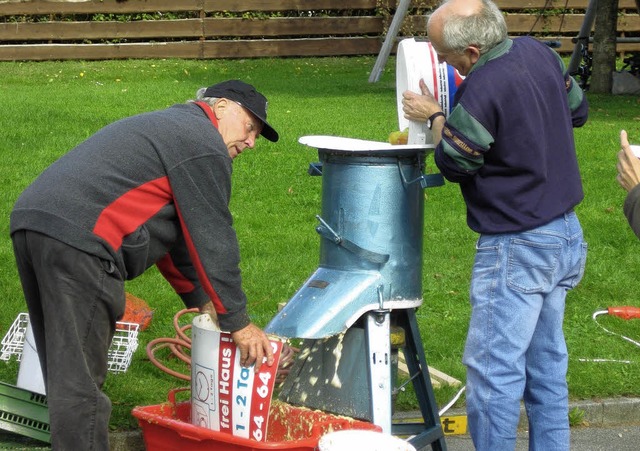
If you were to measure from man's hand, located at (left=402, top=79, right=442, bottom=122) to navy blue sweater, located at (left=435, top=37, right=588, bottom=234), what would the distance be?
6.5 inches

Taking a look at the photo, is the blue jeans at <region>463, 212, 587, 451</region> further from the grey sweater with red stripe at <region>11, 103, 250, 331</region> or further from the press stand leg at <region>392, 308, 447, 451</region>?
the grey sweater with red stripe at <region>11, 103, 250, 331</region>

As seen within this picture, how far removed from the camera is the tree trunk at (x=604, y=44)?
50.1ft

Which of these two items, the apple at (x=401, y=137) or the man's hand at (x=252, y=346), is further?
the apple at (x=401, y=137)

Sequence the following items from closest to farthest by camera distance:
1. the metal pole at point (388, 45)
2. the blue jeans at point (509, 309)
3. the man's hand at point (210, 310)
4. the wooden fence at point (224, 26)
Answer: the blue jeans at point (509, 309)
the man's hand at point (210, 310)
the metal pole at point (388, 45)
the wooden fence at point (224, 26)

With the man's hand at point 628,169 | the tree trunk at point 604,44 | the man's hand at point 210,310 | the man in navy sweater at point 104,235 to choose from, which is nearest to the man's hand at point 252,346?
the man in navy sweater at point 104,235

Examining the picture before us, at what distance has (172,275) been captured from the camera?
4117 millimetres

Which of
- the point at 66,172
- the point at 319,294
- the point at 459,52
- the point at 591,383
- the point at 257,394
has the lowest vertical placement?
the point at 591,383

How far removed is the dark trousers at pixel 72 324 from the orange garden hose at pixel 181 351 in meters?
0.73

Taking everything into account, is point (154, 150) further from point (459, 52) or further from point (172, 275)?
point (459, 52)

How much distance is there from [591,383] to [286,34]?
16303mm

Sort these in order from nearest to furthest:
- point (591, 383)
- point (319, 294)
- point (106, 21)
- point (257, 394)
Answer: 1. point (257, 394)
2. point (319, 294)
3. point (591, 383)
4. point (106, 21)

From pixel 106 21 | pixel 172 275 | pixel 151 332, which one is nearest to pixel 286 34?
pixel 106 21

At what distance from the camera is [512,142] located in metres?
3.65

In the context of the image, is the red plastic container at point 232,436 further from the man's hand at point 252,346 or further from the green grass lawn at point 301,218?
the green grass lawn at point 301,218
